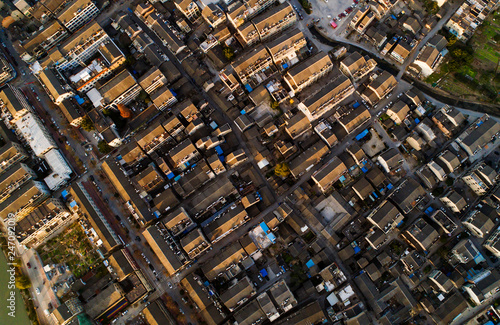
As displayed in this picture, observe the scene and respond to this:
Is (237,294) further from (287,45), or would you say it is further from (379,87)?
(287,45)

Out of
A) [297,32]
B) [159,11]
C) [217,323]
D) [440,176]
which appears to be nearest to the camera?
[217,323]

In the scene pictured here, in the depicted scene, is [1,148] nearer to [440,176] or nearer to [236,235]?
[236,235]

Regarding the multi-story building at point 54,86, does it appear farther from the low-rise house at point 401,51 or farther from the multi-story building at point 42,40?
the low-rise house at point 401,51

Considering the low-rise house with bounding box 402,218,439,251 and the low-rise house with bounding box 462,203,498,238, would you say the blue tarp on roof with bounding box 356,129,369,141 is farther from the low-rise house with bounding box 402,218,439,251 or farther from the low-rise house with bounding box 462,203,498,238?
the low-rise house with bounding box 462,203,498,238

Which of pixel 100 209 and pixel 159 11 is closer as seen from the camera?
pixel 100 209

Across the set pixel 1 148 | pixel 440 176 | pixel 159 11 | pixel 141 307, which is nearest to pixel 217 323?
pixel 141 307

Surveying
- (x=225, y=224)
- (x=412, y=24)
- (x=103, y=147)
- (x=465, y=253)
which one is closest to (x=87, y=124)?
(x=103, y=147)

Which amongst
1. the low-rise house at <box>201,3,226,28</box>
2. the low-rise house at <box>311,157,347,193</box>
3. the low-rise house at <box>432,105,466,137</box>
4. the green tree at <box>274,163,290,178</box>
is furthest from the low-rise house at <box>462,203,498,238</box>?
the low-rise house at <box>201,3,226,28</box>
